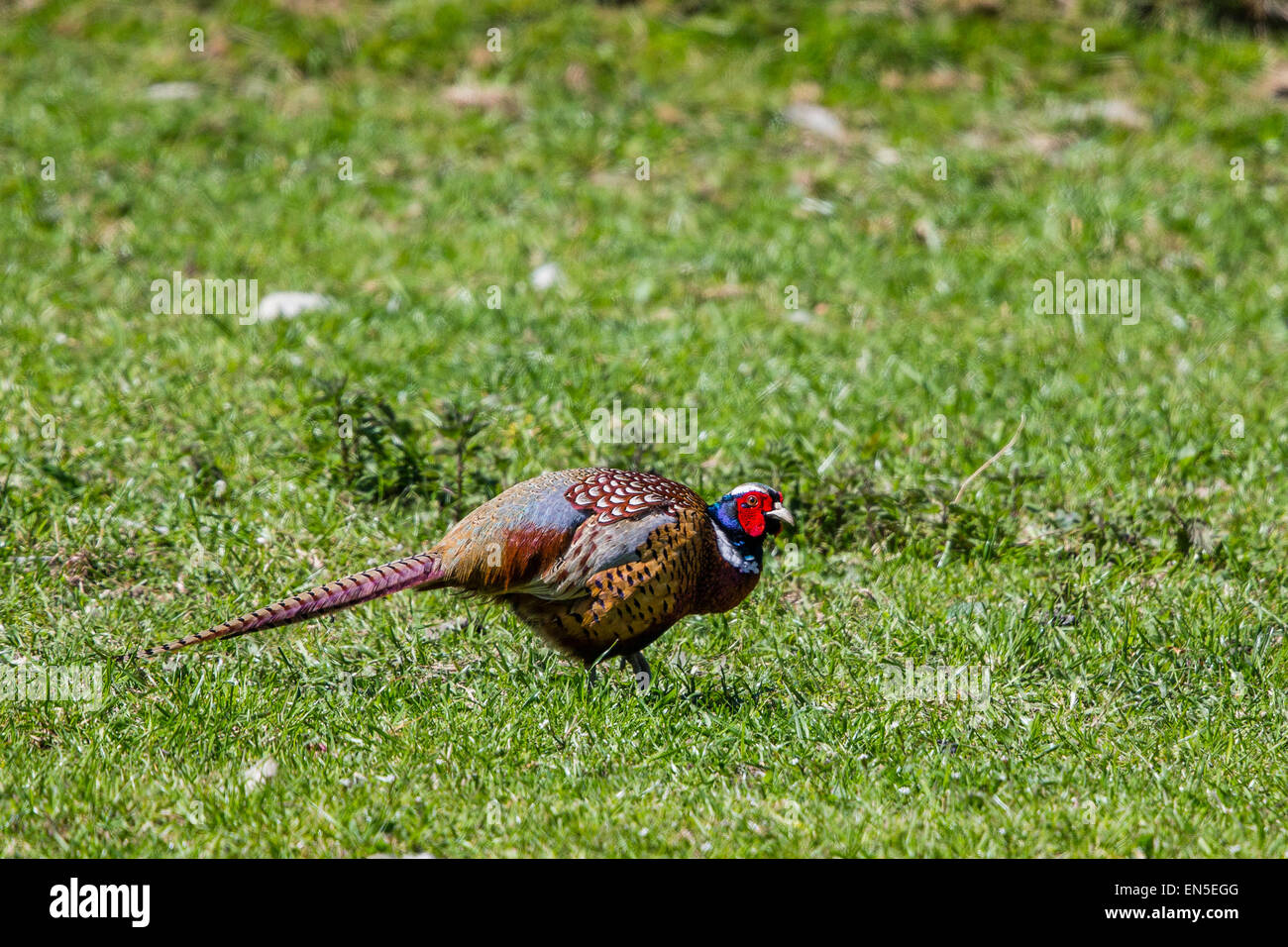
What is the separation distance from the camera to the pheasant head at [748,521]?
16.5 ft

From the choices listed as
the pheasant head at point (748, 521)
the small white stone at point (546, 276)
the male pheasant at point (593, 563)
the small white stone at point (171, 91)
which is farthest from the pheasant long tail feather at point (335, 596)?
the small white stone at point (171, 91)

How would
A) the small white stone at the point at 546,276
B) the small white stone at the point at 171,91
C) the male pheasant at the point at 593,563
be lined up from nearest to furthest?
1. the male pheasant at the point at 593,563
2. the small white stone at the point at 546,276
3. the small white stone at the point at 171,91

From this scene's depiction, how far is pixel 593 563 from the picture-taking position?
482cm

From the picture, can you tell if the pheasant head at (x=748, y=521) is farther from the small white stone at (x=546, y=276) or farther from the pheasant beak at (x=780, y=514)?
the small white stone at (x=546, y=276)

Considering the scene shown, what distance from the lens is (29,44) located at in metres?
12.1

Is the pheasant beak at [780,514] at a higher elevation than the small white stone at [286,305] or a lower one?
higher

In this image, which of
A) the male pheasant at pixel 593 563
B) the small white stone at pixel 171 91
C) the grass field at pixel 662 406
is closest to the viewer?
the grass field at pixel 662 406

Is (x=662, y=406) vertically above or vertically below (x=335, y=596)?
below

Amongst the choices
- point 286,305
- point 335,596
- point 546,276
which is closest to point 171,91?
point 286,305

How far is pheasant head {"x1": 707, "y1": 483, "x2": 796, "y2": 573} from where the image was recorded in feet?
16.5

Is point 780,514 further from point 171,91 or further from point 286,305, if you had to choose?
point 171,91

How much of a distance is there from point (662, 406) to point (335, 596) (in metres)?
3.00

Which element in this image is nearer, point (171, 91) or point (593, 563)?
point (593, 563)

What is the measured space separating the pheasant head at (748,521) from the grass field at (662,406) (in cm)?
47
